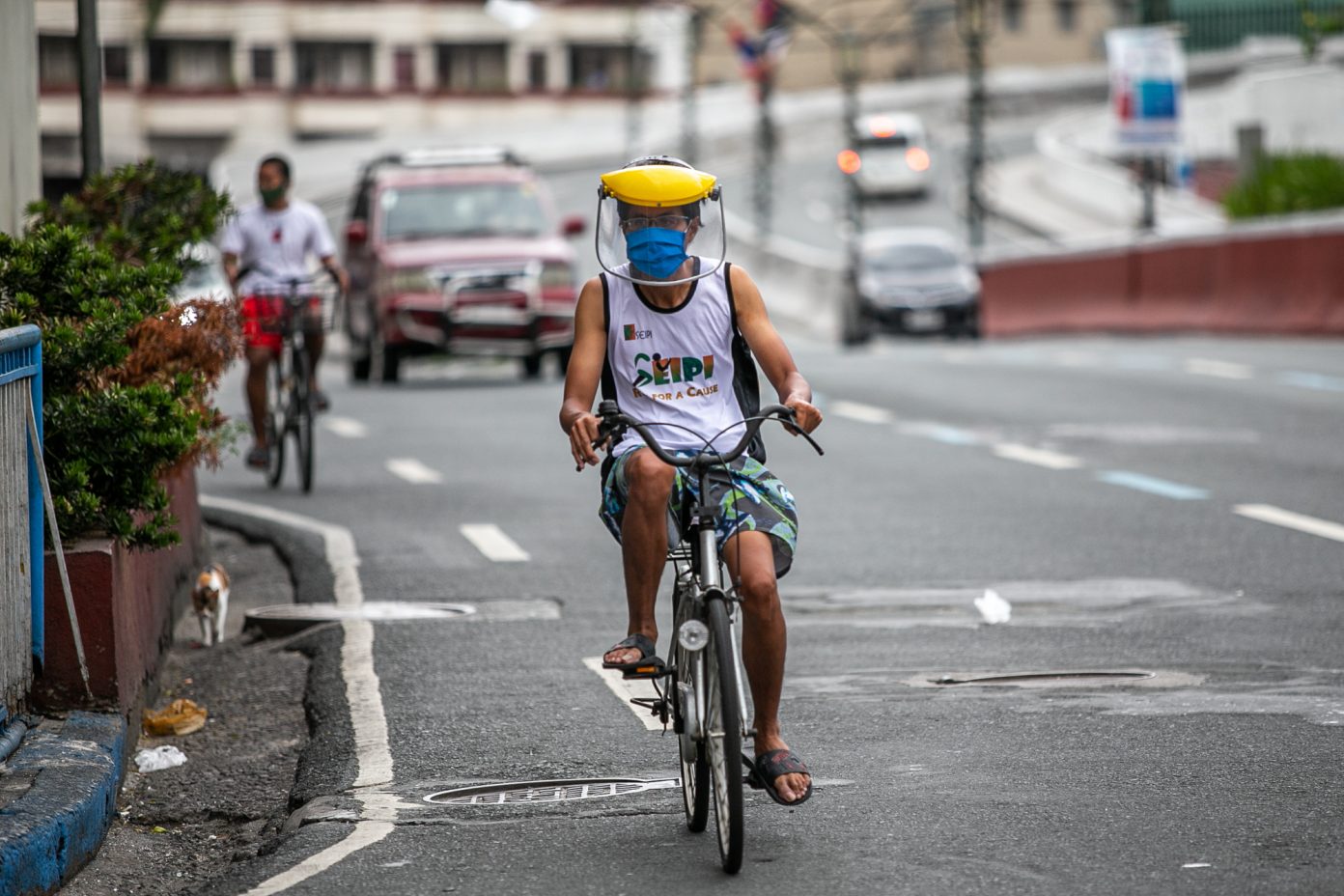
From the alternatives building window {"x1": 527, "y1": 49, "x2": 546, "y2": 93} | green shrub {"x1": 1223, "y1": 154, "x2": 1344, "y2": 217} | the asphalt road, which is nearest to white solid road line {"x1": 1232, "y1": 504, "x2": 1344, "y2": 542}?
the asphalt road

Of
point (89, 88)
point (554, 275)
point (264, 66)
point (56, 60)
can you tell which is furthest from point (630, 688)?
point (264, 66)

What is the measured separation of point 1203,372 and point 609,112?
8335cm

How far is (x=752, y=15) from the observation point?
117062 millimetres

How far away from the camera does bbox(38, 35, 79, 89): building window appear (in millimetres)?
12656

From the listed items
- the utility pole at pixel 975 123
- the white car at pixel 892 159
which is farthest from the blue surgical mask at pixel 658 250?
the white car at pixel 892 159

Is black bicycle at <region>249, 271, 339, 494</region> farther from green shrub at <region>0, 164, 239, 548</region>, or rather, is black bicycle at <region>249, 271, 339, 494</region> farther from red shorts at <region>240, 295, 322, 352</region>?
green shrub at <region>0, 164, 239, 548</region>

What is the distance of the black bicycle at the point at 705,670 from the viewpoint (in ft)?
18.4

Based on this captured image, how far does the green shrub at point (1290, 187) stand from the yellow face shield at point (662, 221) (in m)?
28.4

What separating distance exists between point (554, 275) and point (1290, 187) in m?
Result: 14.4

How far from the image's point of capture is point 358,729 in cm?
767

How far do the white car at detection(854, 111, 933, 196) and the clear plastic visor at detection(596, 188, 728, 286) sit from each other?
68271 mm

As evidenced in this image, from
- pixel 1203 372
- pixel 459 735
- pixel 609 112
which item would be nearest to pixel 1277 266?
pixel 1203 372

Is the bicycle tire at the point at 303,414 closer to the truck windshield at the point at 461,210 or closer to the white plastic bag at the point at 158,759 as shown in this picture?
the white plastic bag at the point at 158,759

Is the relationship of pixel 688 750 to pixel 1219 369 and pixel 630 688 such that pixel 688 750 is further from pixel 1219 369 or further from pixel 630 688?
pixel 1219 369
